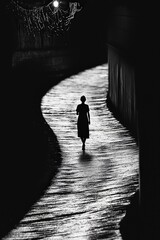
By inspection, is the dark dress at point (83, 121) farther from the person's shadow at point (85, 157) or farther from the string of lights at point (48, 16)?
the string of lights at point (48, 16)

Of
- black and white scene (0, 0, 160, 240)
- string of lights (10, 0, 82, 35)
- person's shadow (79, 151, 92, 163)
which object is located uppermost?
string of lights (10, 0, 82, 35)

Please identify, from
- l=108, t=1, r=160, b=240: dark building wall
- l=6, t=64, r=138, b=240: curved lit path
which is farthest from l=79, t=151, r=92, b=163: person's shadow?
l=108, t=1, r=160, b=240: dark building wall

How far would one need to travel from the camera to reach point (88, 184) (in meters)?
13.5

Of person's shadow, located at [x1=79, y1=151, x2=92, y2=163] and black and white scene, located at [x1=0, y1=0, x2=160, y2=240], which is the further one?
person's shadow, located at [x1=79, y1=151, x2=92, y2=163]

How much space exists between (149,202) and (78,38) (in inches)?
939

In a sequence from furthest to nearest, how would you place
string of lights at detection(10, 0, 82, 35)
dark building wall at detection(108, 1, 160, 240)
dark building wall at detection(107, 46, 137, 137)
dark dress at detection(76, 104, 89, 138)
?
1. string of lights at detection(10, 0, 82, 35)
2. dark building wall at detection(107, 46, 137, 137)
3. dark dress at detection(76, 104, 89, 138)
4. dark building wall at detection(108, 1, 160, 240)

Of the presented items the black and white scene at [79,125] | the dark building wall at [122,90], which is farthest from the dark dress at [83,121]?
the dark building wall at [122,90]

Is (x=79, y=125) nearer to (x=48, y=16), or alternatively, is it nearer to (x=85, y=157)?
(x=85, y=157)

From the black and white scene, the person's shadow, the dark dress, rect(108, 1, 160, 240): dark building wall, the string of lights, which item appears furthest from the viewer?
the string of lights

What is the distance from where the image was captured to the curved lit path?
10578mm

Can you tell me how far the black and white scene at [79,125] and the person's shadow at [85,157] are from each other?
2 centimetres

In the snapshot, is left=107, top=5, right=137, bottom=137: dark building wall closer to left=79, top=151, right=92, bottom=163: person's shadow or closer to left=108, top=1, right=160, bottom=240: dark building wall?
left=79, top=151, right=92, bottom=163: person's shadow

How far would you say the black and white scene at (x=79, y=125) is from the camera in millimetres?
9742

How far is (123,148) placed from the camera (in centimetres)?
1703
